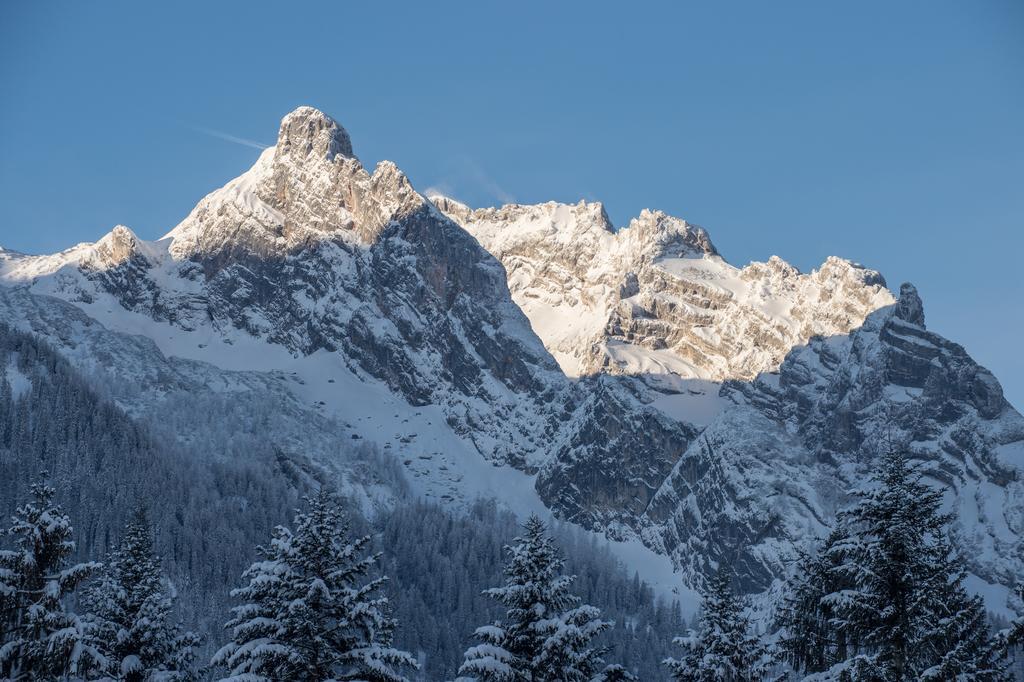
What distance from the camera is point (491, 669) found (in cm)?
3869

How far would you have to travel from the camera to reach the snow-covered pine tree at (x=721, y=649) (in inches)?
1826

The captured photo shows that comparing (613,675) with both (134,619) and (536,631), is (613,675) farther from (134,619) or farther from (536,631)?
(134,619)

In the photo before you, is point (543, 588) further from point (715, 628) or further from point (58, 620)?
point (58, 620)

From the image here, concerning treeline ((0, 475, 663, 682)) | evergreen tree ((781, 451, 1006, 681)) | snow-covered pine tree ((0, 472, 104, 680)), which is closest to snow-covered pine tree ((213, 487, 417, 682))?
treeline ((0, 475, 663, 682))

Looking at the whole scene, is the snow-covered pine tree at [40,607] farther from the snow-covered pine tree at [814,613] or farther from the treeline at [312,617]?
the snow-covered pine tree at [814,613]

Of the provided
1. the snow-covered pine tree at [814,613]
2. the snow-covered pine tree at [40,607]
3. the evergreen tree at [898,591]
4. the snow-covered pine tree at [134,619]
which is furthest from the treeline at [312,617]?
the evergreen tree at [898,591]

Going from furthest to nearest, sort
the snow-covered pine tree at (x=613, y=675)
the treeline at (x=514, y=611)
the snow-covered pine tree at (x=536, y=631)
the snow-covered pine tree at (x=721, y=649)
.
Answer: the snow-covered pine tree at (x=721, y=649) → the snow-covered pine tree at (x=613, y=675) → the snow-covered pine tree at (x=536, y=631) → the treeline at (x=514, y=611)

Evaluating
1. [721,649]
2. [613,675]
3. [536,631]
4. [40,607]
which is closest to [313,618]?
[536,631]

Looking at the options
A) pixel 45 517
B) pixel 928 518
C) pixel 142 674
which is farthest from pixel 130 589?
pixel 928 518

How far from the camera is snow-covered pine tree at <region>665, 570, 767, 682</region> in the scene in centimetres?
4638

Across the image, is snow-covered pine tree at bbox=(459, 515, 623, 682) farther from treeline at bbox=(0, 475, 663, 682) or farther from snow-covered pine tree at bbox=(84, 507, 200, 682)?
snow-covered pine tree at bbox=(84, 507, 200, 682)

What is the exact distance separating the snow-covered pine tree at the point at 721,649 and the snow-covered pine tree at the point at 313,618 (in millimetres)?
12555

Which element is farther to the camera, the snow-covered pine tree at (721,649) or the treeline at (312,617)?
the snow-covered pine tree at (721,649)

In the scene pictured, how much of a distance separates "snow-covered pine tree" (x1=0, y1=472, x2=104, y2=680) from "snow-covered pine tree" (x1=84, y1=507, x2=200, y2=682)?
7558 millimetres
